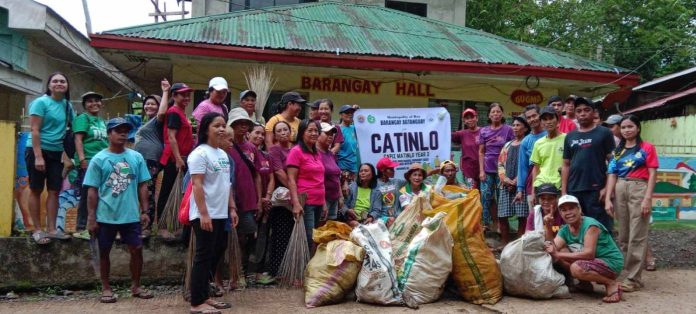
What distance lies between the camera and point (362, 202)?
20.8 ft

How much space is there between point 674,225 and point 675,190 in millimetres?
583

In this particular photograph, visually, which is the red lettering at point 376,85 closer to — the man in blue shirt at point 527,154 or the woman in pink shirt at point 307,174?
the man in blue shirt at point 527,154

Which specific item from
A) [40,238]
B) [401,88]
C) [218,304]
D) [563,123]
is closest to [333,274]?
[218,304]

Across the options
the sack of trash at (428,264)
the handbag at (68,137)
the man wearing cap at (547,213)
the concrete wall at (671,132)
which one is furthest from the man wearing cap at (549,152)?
the concrete wall at (671,132)

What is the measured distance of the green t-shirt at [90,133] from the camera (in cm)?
539

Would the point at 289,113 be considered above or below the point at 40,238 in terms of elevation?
above

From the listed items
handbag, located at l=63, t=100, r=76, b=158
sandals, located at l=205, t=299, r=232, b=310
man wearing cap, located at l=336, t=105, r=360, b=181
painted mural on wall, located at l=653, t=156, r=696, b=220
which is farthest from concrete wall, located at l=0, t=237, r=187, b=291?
painted mural on wall, located at l=653, t=156, r=696, b=220

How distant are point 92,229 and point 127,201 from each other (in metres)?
0.36

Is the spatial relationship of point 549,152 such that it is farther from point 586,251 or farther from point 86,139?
point 86,139

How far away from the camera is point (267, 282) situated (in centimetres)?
556

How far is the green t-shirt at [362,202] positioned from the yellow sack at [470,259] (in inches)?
52.4

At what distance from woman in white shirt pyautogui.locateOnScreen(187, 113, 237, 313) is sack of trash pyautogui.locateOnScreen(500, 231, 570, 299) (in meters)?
2.48

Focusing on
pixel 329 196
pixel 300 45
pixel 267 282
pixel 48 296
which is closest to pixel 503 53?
pixel 300 45

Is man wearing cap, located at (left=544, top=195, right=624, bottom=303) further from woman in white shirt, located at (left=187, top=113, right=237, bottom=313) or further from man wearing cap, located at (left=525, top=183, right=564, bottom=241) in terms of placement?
woman in white shirt, located at (left=187, top=113, right=237, bottom=313)
